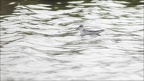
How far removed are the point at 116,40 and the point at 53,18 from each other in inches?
229

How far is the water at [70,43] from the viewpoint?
11.9 meters

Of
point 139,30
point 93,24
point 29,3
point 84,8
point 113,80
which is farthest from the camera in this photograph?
point 29,3

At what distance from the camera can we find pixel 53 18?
20.8 metres

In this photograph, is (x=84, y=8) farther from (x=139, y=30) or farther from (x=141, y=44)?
(x=141, y=44)

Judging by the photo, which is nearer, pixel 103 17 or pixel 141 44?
pixel 141 44

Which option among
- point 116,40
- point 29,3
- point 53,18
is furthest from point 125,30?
point 29,3

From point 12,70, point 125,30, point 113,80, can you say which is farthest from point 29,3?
point 113,80

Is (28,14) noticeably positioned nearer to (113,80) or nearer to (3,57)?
(3,57)

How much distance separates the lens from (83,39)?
16.1 metres

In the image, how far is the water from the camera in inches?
468

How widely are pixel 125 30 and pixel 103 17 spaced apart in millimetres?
3241

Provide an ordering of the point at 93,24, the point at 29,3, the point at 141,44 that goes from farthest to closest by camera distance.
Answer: the point at 29,3, the point at 93,24, the point at 141,44

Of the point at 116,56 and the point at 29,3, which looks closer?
the point at 116,56

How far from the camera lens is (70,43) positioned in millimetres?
15492
